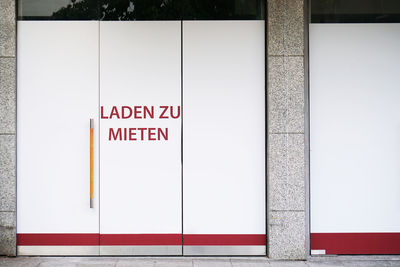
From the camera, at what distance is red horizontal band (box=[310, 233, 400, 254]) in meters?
5.85

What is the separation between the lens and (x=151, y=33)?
5.82 meters

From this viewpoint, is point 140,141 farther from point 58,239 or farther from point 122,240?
point 58,239

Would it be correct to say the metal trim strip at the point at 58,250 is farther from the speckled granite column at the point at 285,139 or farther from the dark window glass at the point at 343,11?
the dark window glass at the point at 343,11

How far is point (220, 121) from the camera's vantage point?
582 cm

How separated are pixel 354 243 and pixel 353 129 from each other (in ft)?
4.97

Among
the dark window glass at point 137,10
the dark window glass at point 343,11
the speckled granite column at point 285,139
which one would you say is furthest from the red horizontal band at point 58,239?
the dark window glass at point 343,11

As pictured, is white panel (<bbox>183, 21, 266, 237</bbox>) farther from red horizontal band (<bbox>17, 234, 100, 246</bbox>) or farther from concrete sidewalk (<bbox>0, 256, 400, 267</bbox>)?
red horizontal band (<bbox>17, 234, 100, 246</bbox>)

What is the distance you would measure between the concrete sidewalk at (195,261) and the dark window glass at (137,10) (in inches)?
124

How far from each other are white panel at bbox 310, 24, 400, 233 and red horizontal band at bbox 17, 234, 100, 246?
9.65ft

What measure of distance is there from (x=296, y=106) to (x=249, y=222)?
1.65 m

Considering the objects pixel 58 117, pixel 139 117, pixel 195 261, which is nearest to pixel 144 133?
pixel 139 117

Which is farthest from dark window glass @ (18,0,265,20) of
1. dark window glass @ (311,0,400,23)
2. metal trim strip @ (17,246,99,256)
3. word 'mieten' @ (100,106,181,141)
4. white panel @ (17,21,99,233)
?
metal trim strip @ (17,246,99,256)

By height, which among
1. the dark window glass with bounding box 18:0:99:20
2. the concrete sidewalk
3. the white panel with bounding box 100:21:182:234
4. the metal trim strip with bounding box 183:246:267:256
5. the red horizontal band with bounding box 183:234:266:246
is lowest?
the concrete sidewalk

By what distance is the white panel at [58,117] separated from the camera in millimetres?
5801
